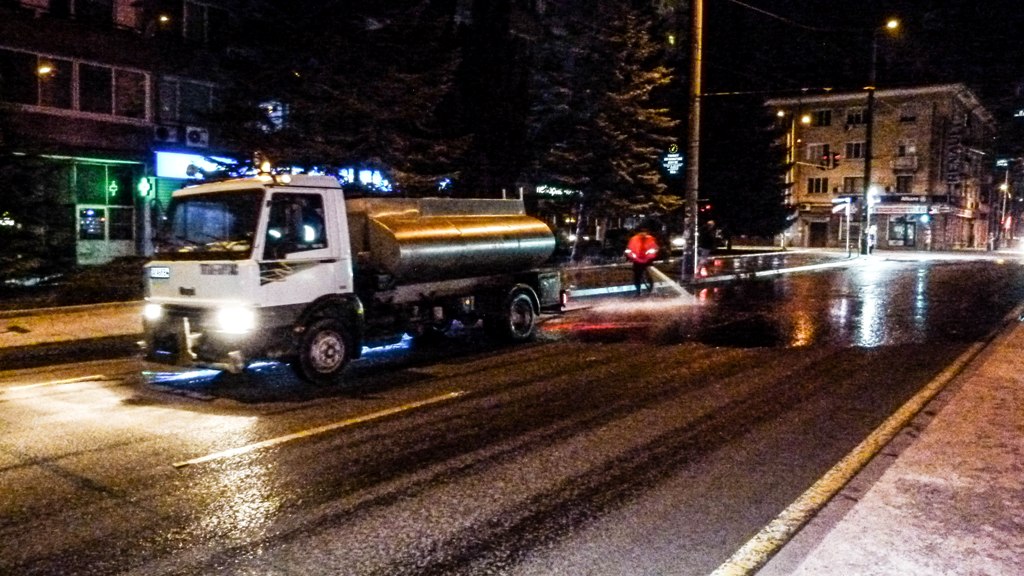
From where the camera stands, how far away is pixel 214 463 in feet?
24.1

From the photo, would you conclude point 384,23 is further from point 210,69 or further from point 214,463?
point 214,463

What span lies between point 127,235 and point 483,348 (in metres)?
20.8

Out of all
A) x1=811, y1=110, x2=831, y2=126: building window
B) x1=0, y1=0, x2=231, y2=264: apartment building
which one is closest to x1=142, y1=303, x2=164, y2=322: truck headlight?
x1=0, y1=0, x2=231, y2=264: apartment building

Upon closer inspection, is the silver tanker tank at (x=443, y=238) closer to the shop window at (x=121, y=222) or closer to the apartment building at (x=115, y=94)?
the apartment building at (x=115, y=94)

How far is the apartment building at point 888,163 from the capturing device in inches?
2721

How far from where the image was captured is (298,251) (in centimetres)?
1065

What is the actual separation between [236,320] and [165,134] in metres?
21.6

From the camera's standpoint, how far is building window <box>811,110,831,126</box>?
73312mm

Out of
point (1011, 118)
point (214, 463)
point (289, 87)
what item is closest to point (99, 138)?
point (289, 87)

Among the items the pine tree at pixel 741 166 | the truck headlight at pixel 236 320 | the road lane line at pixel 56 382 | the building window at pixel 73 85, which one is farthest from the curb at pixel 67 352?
the pine tree at pixel 741 166

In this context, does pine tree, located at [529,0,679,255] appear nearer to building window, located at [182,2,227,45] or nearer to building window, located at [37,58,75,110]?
building window, located at [182,2,227,45]

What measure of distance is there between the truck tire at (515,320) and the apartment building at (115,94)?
45.6 feet

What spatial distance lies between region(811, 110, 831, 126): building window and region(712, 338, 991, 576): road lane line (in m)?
68.8

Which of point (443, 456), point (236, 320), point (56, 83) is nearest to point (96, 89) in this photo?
point (56, 83)
